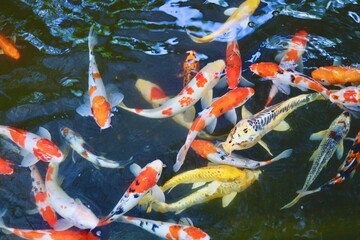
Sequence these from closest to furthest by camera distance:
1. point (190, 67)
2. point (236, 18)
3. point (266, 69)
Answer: point (266, 69) → point (190, 67) → point (236, 18)

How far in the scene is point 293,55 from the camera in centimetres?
387

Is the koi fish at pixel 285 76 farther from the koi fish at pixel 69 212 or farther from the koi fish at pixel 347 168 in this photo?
the koi fish at pixel 69 212

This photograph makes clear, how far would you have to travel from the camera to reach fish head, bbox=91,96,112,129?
358cm

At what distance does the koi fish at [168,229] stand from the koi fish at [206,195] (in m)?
0.13

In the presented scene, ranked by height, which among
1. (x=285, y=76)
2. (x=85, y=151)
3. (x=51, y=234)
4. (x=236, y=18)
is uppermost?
(x=236, y=18)

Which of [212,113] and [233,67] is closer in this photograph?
[212,113]

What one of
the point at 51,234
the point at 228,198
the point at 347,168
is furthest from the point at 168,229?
the point at 347,168

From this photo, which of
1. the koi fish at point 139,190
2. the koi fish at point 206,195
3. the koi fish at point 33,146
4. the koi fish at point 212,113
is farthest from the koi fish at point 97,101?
the koi fish at point 206,195

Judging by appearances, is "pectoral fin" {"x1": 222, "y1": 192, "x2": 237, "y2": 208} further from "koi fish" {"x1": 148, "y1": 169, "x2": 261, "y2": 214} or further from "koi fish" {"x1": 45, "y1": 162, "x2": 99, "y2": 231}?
"koi fish" {"x1": 45, "y1": 162, "x2": 99, "y2": 231}

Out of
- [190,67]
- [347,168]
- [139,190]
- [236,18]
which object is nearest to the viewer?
[139,190]

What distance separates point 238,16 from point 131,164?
4.82 feet

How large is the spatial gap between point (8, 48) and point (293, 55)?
229 centimetres

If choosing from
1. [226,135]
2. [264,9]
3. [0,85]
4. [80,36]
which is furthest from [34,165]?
[264,9]

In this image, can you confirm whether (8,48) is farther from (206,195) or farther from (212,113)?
(206,195)
